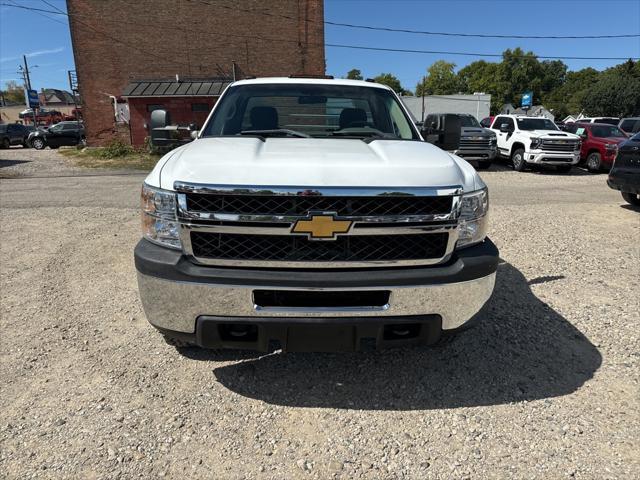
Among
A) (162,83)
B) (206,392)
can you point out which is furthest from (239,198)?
(162,83)

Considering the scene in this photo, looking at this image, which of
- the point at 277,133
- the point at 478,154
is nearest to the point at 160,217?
the point at 277,133

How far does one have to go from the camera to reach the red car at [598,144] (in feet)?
48.9

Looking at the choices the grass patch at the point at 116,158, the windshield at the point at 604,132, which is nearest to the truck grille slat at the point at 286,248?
the grass patch at the point at 116,158

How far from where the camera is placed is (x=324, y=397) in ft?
9.11

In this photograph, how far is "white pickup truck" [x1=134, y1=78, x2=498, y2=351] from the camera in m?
2.29

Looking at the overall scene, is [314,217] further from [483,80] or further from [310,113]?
[483,80]

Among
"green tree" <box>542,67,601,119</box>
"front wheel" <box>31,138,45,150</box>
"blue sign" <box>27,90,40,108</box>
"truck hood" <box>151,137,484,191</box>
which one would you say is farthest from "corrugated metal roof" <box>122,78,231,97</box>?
"green tree" <box>542,67,601,119</box>

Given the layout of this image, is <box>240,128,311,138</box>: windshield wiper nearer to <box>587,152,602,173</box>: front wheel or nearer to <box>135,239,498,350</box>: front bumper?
<box>135,239,498,350</box>: front bumper

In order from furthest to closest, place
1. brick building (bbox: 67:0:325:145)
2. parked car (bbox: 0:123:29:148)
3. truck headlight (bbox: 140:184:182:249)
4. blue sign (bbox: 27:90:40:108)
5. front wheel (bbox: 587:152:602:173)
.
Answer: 1. blue sign (bbox: 27:90:40:108)
2. parked car (bbox: 0:123:29:148)
3. brick building (bbox: 67:0:325:145)
4. front wheel (bbox: 587:152:602:173)
5. truck headlight (bbox: 140:184:182:249)

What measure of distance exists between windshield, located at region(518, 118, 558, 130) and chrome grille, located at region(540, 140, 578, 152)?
1.53 meters

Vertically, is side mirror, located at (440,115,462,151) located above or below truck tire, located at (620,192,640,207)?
above

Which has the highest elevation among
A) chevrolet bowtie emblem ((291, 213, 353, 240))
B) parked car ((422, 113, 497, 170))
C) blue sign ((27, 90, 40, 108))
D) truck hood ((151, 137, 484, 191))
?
blue sign ((27, 90, 40, 108))

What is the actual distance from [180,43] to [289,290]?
87.1ft

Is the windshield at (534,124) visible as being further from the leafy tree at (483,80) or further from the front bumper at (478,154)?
the leafy tree at (483,80)
